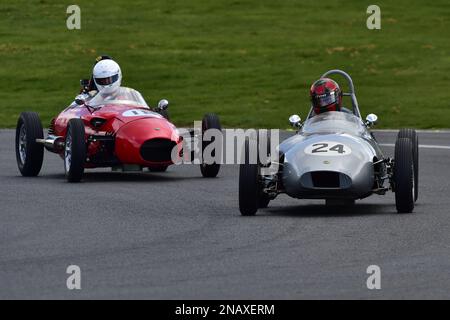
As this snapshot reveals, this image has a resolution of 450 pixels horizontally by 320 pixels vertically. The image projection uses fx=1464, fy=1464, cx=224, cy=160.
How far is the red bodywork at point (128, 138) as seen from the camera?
17.4 meters

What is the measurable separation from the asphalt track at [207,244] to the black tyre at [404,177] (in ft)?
0.52

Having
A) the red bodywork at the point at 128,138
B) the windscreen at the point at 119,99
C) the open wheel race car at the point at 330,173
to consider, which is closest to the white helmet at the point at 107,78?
the windscreen at the point at 119,99

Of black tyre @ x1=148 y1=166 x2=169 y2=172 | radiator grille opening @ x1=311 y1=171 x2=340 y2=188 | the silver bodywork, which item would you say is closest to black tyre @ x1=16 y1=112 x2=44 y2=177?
black tyre @ x1=148 y1=166 x2=169 y2=172

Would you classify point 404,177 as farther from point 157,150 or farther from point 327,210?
point 157,150

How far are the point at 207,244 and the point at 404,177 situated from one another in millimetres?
2506

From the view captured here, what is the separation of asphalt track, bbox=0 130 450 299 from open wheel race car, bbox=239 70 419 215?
0.72ft

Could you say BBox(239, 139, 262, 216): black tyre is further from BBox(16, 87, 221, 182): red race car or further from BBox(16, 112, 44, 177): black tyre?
BBox(16, 112, 44, 177): black tyre

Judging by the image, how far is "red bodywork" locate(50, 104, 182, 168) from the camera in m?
17.4

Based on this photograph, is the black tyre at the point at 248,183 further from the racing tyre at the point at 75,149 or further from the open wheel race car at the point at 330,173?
the racing tyre at the point at 75,149

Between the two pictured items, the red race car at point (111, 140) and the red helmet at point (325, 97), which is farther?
the red race car at point (111, 140)

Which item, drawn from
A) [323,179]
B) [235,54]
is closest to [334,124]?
[323,179]
